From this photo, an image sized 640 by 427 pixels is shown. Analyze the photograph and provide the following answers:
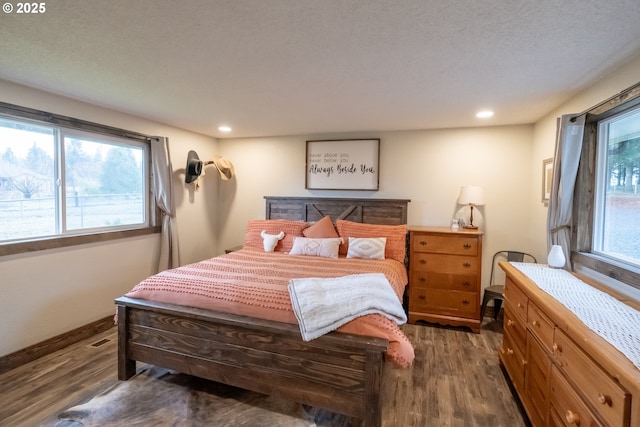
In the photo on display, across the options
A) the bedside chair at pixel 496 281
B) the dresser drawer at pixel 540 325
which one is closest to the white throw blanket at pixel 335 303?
the dresser drawer at pixel 540 325

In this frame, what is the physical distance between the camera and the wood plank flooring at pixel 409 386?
1934 mm

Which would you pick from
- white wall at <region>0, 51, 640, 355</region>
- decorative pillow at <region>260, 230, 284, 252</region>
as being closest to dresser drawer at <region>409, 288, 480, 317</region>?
white wall at <region>0, 51, 640, 355</region>

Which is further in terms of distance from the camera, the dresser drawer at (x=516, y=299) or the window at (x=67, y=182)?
the window at (x=67, y=182)

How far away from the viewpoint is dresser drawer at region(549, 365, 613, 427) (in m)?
1.20

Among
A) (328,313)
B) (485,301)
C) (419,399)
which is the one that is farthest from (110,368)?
(485,301)

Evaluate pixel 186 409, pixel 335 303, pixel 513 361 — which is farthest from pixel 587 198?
pixel 186 409

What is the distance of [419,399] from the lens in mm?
2133

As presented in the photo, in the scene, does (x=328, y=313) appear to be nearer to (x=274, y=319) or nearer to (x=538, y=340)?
(x=274, y=319)

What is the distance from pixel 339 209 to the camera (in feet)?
13.5

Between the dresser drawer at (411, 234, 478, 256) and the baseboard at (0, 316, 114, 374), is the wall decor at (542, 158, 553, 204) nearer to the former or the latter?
the dresser drawer at (411, 234, 478, 256)

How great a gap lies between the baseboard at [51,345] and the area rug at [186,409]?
3.16 feet

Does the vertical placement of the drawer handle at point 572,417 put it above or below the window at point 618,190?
below

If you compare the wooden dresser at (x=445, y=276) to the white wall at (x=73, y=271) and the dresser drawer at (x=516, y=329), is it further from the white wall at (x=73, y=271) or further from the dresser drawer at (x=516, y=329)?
the white wall at (x=73, y=271)

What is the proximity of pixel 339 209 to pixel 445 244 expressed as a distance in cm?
144
